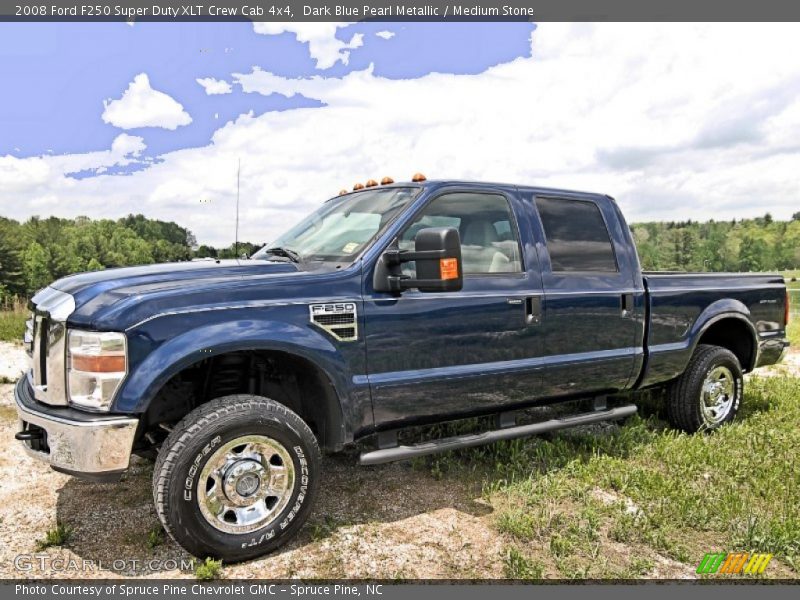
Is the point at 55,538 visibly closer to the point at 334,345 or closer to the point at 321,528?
the point at 321,528

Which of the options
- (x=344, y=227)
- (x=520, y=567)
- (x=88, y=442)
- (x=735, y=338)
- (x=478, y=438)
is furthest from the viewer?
(x=735, y=338)

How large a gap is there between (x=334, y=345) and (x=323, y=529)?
1.06m

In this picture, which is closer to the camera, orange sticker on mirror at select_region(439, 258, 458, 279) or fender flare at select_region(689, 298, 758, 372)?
orange sticker on mirror at select_region(439, 258, 458, 279)

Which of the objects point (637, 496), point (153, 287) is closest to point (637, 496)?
point (637, 496)

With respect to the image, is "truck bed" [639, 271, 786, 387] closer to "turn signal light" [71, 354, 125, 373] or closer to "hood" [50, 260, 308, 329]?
"hood" [50, 260, 308, 329]

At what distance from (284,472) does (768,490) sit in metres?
3.18

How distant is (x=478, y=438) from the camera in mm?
4039

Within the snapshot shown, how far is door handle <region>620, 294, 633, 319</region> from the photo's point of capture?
4.80 meters

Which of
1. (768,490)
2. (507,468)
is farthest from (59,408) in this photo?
(768,490)

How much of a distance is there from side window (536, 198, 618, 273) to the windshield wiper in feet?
5.84

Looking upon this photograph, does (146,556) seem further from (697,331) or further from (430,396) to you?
(697,331)

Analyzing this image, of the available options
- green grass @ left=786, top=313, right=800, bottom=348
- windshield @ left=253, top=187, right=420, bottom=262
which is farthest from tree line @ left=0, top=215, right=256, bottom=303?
windshield @ left=253, top=187, right=420, bottom=262

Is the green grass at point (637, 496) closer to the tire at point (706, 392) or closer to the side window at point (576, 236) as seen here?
the tire at point (706, 392)

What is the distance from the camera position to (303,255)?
4.13m
